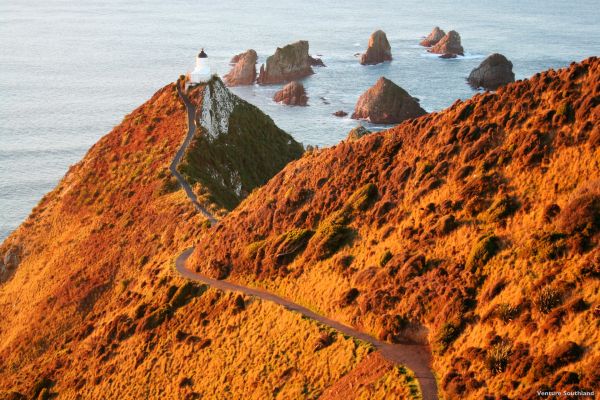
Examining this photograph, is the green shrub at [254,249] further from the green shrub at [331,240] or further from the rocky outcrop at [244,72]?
the rocky outcrop at [244,72]

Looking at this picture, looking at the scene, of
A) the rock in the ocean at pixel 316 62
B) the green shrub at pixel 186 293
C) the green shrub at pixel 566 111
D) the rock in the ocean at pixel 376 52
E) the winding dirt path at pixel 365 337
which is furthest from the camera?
the rock in the ocean at pixel 376 52

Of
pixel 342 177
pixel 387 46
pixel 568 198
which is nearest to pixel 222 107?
pixel 342 177

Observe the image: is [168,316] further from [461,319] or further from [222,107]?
[222,107]

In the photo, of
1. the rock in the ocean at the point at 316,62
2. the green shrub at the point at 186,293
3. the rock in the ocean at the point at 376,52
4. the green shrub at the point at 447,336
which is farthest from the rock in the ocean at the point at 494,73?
the green shrub at the point at 447,336

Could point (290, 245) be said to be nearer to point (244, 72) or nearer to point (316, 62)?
point (244, 72)

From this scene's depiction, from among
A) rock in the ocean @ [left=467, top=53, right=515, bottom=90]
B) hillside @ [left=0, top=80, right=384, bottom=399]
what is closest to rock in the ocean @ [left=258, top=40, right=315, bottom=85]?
rock in the ocean @ [left=467, top=53, right=515, bottom=90]

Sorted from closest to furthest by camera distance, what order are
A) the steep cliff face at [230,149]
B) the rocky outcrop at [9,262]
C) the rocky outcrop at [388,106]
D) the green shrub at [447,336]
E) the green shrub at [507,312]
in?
the green shrub at [507,312] → the green shrub at [447,336] → the rocky outcrop at [9,262] → the steep cliff face at [230,149] → the rocky outcrop at [388,106]

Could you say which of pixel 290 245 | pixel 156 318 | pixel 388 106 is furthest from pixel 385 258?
pixel 388 106
